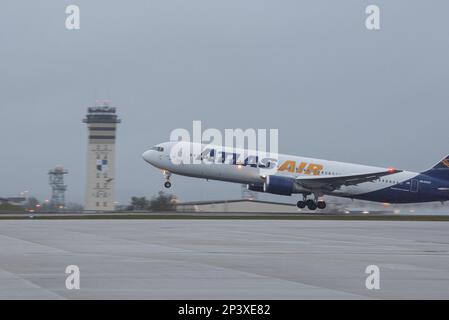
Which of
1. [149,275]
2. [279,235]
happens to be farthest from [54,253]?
[279,235]

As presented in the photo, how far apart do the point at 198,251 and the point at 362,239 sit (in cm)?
932

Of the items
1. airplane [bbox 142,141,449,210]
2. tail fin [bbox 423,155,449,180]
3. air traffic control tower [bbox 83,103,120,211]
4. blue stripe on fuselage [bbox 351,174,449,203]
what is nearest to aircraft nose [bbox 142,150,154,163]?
airplane [bbox 142,141,449,210]

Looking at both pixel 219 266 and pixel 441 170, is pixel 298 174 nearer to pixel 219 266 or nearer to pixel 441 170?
pixel 441 170

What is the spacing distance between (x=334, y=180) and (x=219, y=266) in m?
46.8

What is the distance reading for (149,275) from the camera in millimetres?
16641

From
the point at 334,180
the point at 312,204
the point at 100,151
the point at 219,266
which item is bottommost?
the point at 219,266

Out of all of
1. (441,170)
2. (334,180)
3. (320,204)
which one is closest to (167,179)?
Answer: (320,204)

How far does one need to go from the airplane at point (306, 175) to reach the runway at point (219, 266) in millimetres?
31142

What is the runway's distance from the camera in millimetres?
14258

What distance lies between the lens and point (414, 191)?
223 feet

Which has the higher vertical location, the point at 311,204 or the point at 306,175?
the point at 306,175

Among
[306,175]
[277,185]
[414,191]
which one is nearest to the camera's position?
[277,185]

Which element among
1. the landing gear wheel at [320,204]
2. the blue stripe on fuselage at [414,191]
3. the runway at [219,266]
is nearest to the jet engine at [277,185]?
the landing gear wheel at [320,204]
